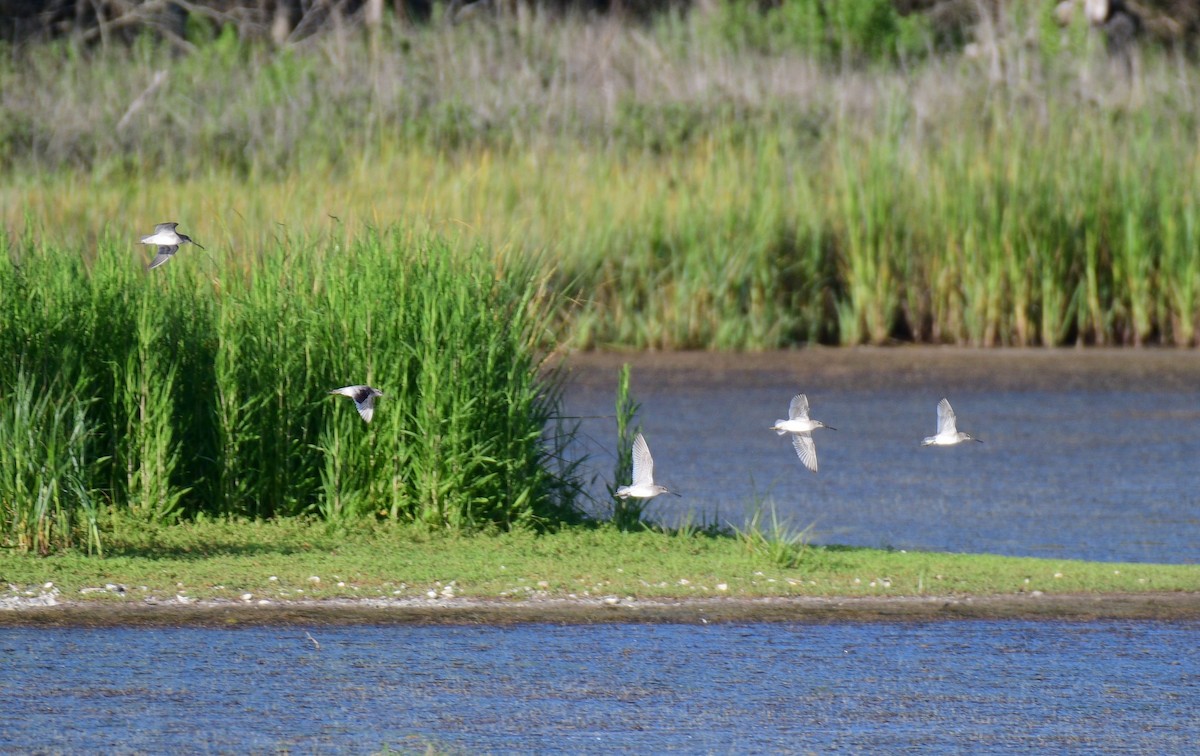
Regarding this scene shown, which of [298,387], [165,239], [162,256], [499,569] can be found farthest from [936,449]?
[165,239]

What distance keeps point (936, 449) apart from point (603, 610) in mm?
5287

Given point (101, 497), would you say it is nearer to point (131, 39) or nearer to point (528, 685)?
point (528, 685)

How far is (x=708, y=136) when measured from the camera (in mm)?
19859

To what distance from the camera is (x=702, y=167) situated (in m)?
17.8

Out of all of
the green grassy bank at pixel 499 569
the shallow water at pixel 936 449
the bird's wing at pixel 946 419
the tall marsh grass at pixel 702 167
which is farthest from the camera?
the tall marsh grass at pixel 702 167

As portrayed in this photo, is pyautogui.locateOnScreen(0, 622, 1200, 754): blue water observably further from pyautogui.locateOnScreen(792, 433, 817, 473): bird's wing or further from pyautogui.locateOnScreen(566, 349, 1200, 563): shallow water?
pyautogui.locateOnScreen(566, 349, 1200, 563): shallow water

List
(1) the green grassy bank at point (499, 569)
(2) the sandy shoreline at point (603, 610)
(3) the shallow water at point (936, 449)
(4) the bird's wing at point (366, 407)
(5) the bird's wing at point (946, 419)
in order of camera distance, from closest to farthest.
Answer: (2) the sandy shoreline at point (603, 610) → (1) the green grassy bank at point (499, 569) → (4) the bird's wing at point (366, 407) → (5) the bird's wing at point (946, 419) → (3) the shallow water at point (936, 449)

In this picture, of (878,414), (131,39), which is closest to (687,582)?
(878,414)

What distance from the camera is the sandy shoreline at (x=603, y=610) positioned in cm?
700

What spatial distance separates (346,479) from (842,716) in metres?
3.46

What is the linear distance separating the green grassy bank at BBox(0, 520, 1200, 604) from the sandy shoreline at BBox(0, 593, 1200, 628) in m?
0.07

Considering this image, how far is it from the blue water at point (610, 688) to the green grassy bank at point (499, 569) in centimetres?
43

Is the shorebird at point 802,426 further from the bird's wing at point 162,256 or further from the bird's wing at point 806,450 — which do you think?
the bird's wing at point 162,256

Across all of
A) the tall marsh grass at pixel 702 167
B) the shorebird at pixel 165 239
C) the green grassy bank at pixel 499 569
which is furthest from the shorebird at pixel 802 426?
the tall marsh grass at pixel 702 167
